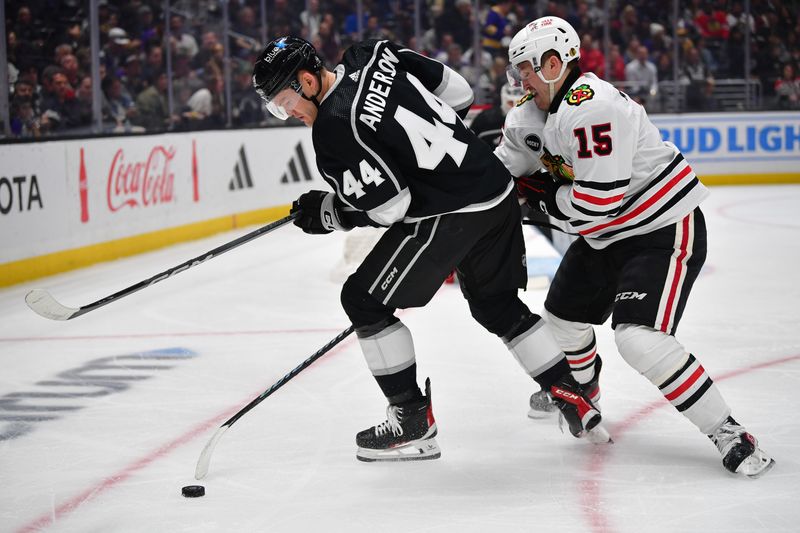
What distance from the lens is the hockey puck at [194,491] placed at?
8.36 feet

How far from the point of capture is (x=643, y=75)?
1069cm

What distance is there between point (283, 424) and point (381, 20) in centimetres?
762

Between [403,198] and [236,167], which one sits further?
[236,167]

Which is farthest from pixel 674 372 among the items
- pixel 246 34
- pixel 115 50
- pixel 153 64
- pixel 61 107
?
pixel 246 34

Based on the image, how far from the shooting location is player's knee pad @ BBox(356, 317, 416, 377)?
2717mm

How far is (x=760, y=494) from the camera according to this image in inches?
97.0

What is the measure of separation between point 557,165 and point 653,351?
0.55m

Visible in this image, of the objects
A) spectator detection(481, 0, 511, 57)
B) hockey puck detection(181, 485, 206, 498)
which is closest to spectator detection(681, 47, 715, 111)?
spectator detection(481, 0, 511, 57)

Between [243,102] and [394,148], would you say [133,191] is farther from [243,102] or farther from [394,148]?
[394,148]

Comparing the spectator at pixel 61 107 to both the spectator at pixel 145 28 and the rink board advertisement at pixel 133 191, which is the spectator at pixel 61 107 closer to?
the rink board advertisement at pixel 133 191

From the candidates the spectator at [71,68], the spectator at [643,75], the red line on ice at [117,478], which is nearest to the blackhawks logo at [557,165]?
the red line on ice at [117,478]

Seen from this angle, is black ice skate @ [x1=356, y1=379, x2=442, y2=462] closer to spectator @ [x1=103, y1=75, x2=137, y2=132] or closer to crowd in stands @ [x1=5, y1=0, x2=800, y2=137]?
crowd in stands @ [x1=5, y1=0, x2=800, y2=137]

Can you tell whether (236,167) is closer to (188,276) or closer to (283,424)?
(188,276)

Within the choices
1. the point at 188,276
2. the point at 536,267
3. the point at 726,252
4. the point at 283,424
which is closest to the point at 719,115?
the point at 726,252
